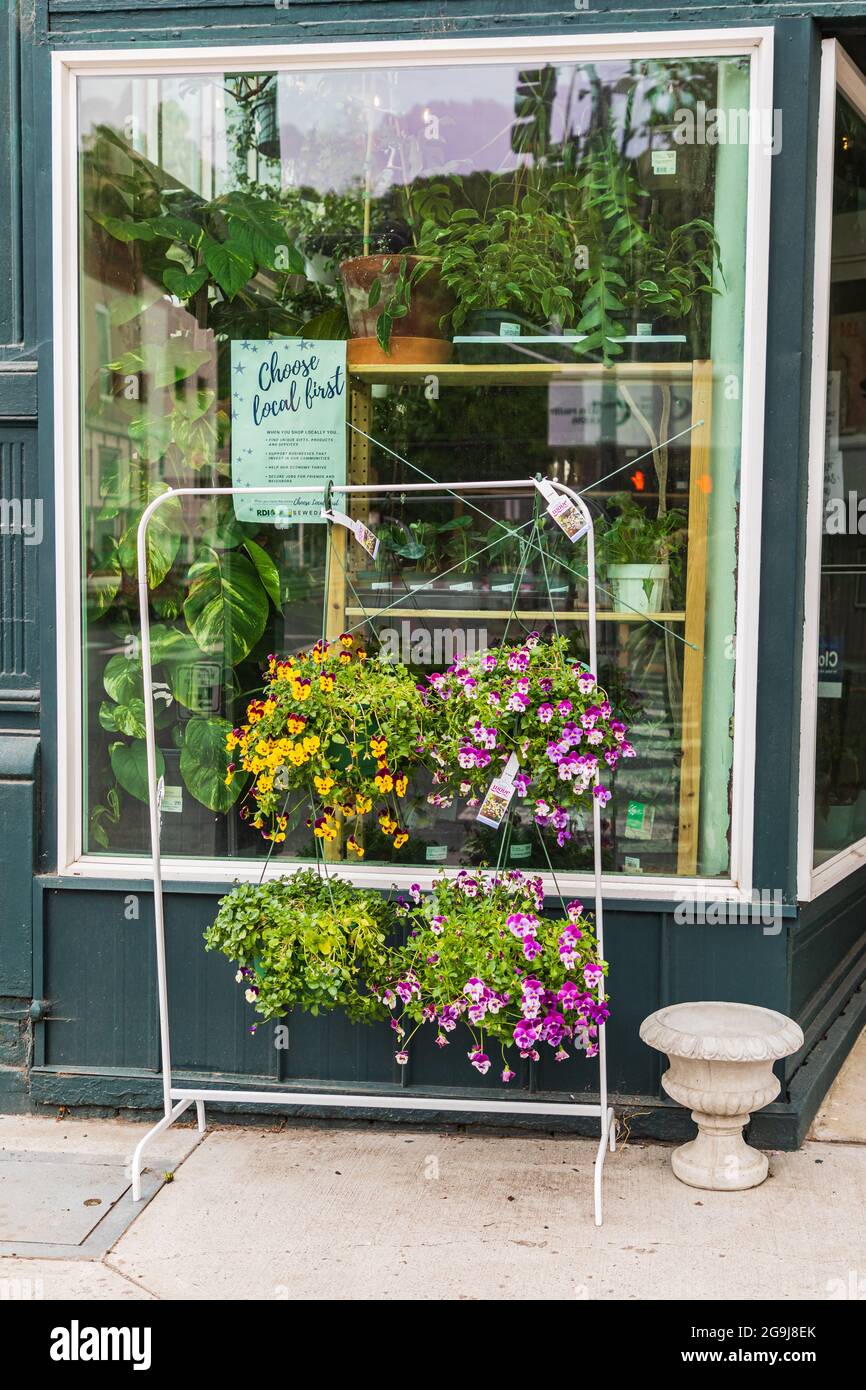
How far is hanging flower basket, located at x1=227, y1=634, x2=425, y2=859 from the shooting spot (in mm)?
3748

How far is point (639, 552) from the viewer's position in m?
4.32

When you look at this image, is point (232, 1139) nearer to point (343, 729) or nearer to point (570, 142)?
point (343, 729)

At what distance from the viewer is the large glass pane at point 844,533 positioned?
4777 millimetres

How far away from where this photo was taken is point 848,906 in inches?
207

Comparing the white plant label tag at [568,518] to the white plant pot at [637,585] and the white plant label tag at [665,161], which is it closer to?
the white plant pot at [637,585]

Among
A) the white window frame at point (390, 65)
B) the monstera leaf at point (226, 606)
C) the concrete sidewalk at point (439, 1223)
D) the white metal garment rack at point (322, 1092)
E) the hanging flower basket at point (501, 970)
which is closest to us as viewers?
the concrete sidewalk at point (439, 1223)

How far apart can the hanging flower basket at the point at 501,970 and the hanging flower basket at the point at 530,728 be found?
0.29m

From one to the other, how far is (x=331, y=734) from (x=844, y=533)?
2513mm

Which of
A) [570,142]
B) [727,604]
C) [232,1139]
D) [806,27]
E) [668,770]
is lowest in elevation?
[232,1139]

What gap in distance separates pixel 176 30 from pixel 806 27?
1.91 metres

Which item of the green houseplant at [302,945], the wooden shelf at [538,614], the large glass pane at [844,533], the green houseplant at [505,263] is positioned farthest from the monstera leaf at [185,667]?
the large glass pane at [844,533]

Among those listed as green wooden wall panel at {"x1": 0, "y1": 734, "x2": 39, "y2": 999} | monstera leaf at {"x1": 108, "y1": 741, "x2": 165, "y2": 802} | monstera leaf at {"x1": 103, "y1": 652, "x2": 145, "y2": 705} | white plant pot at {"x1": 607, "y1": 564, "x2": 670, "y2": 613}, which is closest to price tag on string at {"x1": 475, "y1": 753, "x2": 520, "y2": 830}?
white plant pot at {"x1": 607, "y1": 564, "x2": 670, "y2": 613}

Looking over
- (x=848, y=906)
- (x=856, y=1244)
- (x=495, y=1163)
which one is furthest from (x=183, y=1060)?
(x=848, y=906)

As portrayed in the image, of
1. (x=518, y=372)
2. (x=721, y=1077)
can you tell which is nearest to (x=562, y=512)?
(x=518, y=372)
